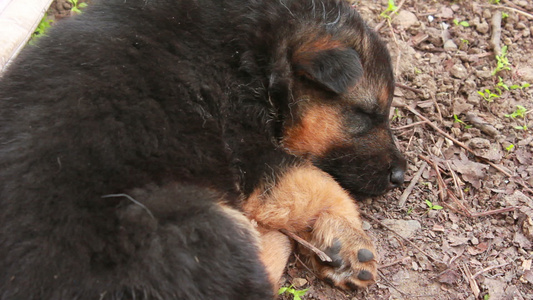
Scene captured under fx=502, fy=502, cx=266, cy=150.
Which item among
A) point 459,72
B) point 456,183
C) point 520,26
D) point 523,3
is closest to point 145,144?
point 456,183

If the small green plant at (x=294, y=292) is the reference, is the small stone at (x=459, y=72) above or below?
above

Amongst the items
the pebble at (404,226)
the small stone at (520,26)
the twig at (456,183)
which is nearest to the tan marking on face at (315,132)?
the pebble at (404,226)

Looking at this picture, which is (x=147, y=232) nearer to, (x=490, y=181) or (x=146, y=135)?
(x=146, y=135)

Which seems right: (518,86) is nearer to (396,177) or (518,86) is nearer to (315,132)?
(396,177)

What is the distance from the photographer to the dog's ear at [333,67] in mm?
4031

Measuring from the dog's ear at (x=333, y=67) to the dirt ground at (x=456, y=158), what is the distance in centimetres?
137

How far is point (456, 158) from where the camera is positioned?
207 inches

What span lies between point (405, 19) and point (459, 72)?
3.49 ft

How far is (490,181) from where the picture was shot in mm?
5008

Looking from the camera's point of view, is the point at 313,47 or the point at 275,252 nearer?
the point at 275,252

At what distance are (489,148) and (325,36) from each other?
7.44ft

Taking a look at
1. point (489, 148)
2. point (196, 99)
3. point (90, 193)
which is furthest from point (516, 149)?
point (90, 193)

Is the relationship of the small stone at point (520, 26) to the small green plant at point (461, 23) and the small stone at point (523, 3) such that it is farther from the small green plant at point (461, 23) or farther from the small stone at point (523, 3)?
the small green plant at point (461, 23)

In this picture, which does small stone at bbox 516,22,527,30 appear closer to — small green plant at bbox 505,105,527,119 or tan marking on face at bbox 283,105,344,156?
small green plant at bbox 505,105,527,119
